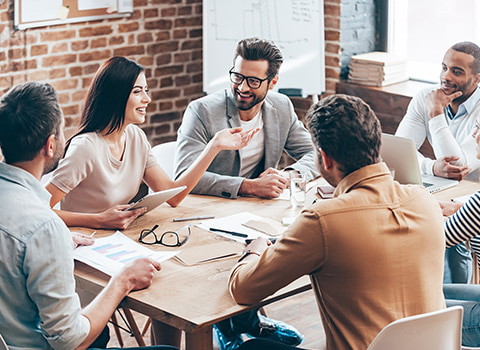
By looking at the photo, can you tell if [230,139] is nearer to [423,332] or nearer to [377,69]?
[423,332]

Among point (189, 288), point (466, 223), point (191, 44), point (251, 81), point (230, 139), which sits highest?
point (191, 44)

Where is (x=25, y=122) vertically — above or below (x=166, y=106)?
above

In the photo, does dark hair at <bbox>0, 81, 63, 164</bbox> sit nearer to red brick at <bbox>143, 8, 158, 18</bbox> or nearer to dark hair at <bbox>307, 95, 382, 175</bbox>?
dark hair at <bbox>307, 95, 382, 175</bbox>

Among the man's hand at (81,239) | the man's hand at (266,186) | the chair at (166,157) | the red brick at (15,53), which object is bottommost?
the man's hand at (81,239)

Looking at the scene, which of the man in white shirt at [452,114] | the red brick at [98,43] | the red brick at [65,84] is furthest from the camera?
the red brick at [98,43]

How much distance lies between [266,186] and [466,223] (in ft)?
2.82

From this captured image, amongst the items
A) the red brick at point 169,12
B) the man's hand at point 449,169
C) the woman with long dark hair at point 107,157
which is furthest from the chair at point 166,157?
the red brick at point 169,12

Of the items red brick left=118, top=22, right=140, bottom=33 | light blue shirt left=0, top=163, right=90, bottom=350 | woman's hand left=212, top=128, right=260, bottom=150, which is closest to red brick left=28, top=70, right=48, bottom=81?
red brick left=118, top=22, right=140, bottom=33

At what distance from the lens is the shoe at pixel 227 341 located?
2.84 meters

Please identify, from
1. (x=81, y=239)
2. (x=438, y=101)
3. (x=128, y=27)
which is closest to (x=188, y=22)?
(x=128, y=27)

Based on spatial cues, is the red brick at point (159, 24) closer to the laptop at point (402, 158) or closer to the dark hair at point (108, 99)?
the dark hair at point (108, 99)

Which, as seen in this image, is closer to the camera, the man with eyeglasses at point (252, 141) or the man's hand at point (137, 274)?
the man's hand at point (137, 274)

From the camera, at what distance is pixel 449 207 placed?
2566mm

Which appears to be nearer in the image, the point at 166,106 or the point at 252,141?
the point at 252,141
